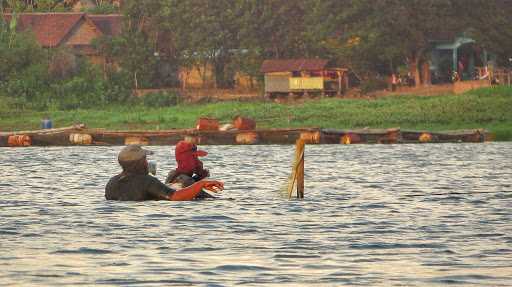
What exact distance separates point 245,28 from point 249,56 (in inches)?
77.6

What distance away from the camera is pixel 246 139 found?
58.8 meters

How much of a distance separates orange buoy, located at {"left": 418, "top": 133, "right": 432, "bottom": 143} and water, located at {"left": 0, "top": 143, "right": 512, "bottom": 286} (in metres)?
18.9

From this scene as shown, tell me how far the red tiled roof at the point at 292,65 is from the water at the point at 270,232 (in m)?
43.8

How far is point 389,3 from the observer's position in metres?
81.9

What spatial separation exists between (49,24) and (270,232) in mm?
74016

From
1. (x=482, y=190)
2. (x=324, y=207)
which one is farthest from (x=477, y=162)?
(x=324, y=207)

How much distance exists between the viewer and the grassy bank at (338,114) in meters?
65.6

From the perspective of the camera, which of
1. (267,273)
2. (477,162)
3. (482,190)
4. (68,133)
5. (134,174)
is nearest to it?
(267,273)

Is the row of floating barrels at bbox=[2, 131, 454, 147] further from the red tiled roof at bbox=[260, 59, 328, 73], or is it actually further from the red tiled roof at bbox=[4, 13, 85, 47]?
the red tiled roof at bbox=[4, 13, 85, 47]

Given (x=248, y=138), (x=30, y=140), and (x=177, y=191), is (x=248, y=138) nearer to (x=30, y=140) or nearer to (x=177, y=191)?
(x=30, y=140)

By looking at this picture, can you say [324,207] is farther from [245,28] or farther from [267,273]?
[245,28]

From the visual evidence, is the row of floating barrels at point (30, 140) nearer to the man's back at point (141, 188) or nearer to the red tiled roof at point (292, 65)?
the red tiled roof at point (292, 65)

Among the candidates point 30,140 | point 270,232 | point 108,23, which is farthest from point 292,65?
point 270,232

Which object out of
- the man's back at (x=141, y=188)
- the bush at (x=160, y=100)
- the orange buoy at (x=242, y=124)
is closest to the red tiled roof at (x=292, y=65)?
the bush at (x=160, y=100)
